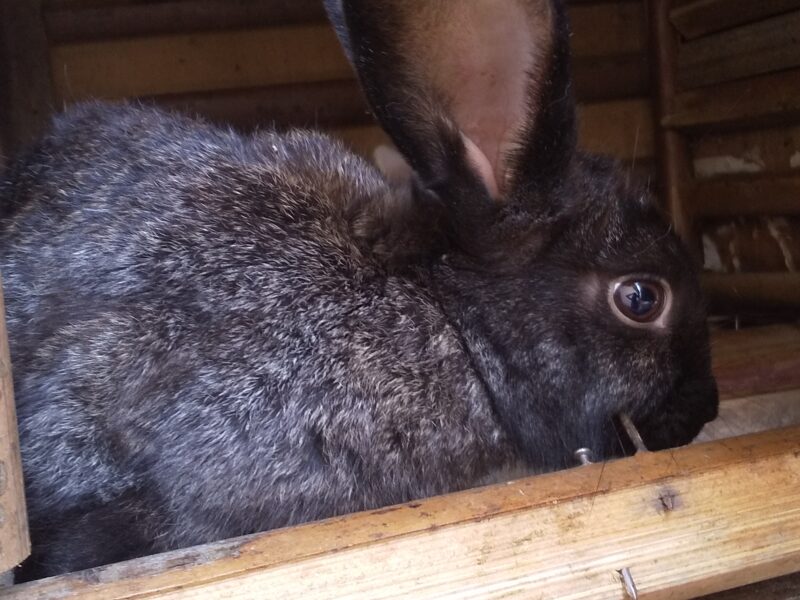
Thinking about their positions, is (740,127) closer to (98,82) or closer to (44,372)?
(98,82)

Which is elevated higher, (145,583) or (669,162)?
(669,162)

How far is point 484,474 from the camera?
181 cm

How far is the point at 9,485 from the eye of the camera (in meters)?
1.17

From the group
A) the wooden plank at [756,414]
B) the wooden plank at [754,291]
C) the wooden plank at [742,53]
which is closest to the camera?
the wooden plank at [756,414]

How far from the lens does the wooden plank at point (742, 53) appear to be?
117 inches

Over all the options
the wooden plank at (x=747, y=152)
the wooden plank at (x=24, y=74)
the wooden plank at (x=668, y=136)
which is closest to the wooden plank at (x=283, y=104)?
the wooden plank at (x=24, y=74)

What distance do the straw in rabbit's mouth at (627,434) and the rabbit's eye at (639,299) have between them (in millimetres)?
183

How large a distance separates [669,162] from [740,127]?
349 millimetres

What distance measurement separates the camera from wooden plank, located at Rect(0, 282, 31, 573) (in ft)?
3.77

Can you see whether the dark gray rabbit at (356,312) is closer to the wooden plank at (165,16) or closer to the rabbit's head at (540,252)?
the rabbit's head at (540,252)

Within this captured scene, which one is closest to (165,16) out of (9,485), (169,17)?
(169,17)

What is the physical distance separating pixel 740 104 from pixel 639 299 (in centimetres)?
174

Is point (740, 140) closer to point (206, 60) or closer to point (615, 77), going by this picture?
point (615, 77)

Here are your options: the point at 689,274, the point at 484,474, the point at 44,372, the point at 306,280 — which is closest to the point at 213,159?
the point at 306,280
